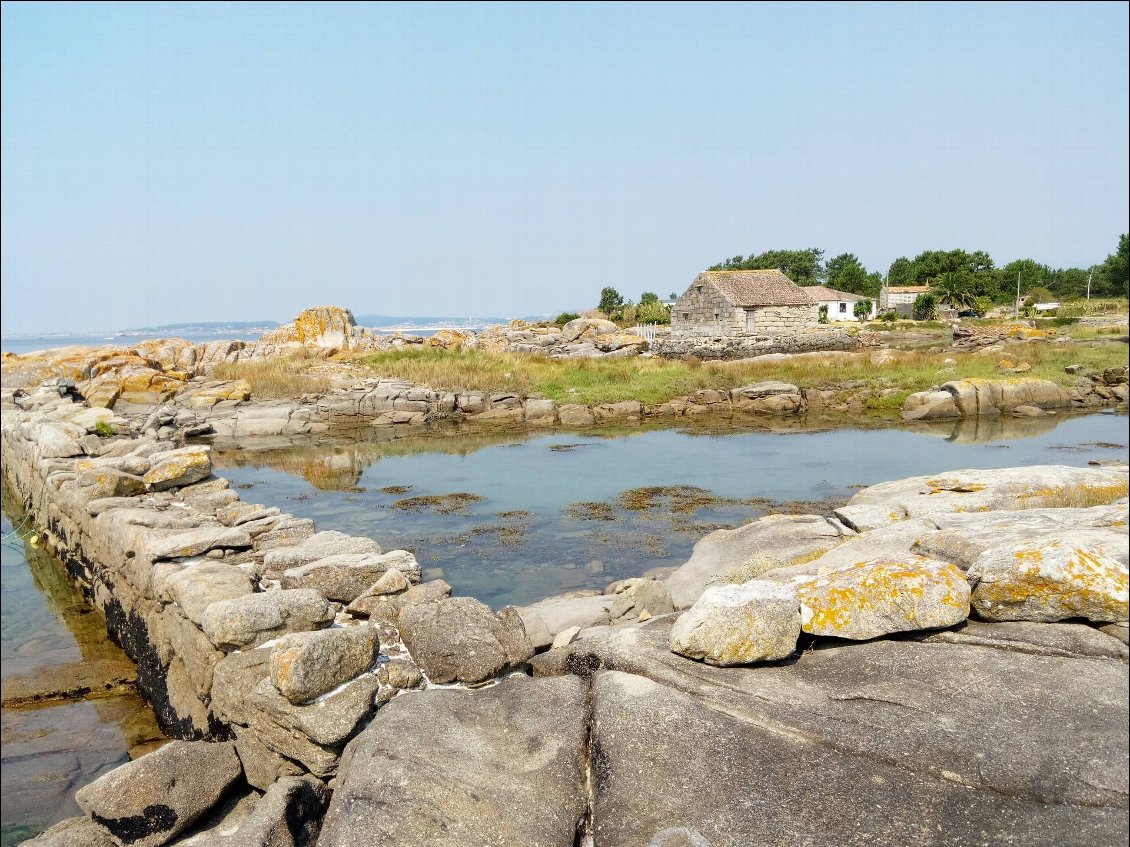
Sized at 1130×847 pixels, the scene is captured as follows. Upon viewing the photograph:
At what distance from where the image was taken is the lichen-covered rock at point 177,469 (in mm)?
13055

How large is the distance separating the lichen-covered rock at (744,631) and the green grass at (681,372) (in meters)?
25.5

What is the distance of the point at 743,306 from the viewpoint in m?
47.3

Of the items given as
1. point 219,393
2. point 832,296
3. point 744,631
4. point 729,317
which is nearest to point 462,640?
point 744,631

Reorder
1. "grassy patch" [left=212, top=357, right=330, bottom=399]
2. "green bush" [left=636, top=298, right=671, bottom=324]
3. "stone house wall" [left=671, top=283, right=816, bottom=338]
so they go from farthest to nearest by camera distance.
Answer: "green bush" [left=636, top=298, right=671, bottom=324], "stone house wall" [left=671, top=283, right=816, bottom=338], "grassy patch" [left=212, top=357, right=330, bottom=399]

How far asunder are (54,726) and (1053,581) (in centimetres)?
957

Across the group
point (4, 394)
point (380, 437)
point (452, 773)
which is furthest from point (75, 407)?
point (452, 773)

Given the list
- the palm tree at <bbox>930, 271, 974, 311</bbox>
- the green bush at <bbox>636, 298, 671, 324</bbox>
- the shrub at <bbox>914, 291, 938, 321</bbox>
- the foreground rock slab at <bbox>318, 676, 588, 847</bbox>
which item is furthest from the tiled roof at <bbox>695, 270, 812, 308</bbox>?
the foreground rock slab at <bbox>318, 676, 588, 847</bbox>

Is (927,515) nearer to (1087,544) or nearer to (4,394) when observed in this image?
(1087,544)

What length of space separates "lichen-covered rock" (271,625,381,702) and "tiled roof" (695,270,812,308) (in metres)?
44.0

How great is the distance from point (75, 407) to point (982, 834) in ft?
96.4

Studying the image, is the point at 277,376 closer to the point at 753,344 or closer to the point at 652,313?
the point at 753,344

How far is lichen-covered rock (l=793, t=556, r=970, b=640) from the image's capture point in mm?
5168

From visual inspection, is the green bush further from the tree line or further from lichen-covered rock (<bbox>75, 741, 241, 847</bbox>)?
lichen-covered rock (<bbox>75, 741, 241, 847</bbox>)

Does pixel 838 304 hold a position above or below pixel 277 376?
above
